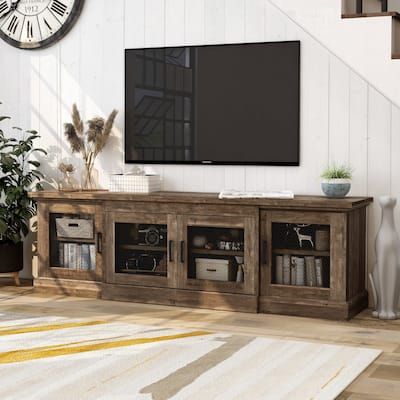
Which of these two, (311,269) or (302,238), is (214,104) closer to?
(302,238)

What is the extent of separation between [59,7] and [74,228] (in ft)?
5.30

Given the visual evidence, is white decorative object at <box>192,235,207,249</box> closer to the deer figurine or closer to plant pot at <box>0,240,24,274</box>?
the deer figurine

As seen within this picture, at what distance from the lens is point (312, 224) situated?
4.92m

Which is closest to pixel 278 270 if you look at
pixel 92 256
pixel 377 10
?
pixel 92 256

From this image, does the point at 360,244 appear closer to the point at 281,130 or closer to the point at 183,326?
the point at 281,130

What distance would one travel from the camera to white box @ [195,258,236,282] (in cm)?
516

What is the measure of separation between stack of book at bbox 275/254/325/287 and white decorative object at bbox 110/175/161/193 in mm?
1024

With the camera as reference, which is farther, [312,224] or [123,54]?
[123,54]

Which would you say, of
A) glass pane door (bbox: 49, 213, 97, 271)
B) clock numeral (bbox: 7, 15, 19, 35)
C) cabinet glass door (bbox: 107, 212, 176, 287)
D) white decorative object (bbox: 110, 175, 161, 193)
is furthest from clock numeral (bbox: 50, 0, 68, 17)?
cabinet glass door (bbox: 107, 212, 176, 287)

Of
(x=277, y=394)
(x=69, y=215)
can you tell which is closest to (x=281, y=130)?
(x=69, y=215)

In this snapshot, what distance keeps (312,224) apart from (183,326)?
96cm

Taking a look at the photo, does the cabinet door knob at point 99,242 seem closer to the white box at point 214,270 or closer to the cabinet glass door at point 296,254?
the white box at point 214,270

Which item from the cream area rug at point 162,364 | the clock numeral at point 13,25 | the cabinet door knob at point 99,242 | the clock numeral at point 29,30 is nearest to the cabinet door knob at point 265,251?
the cream area rug at point 162,364

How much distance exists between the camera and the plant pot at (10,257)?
592cm
